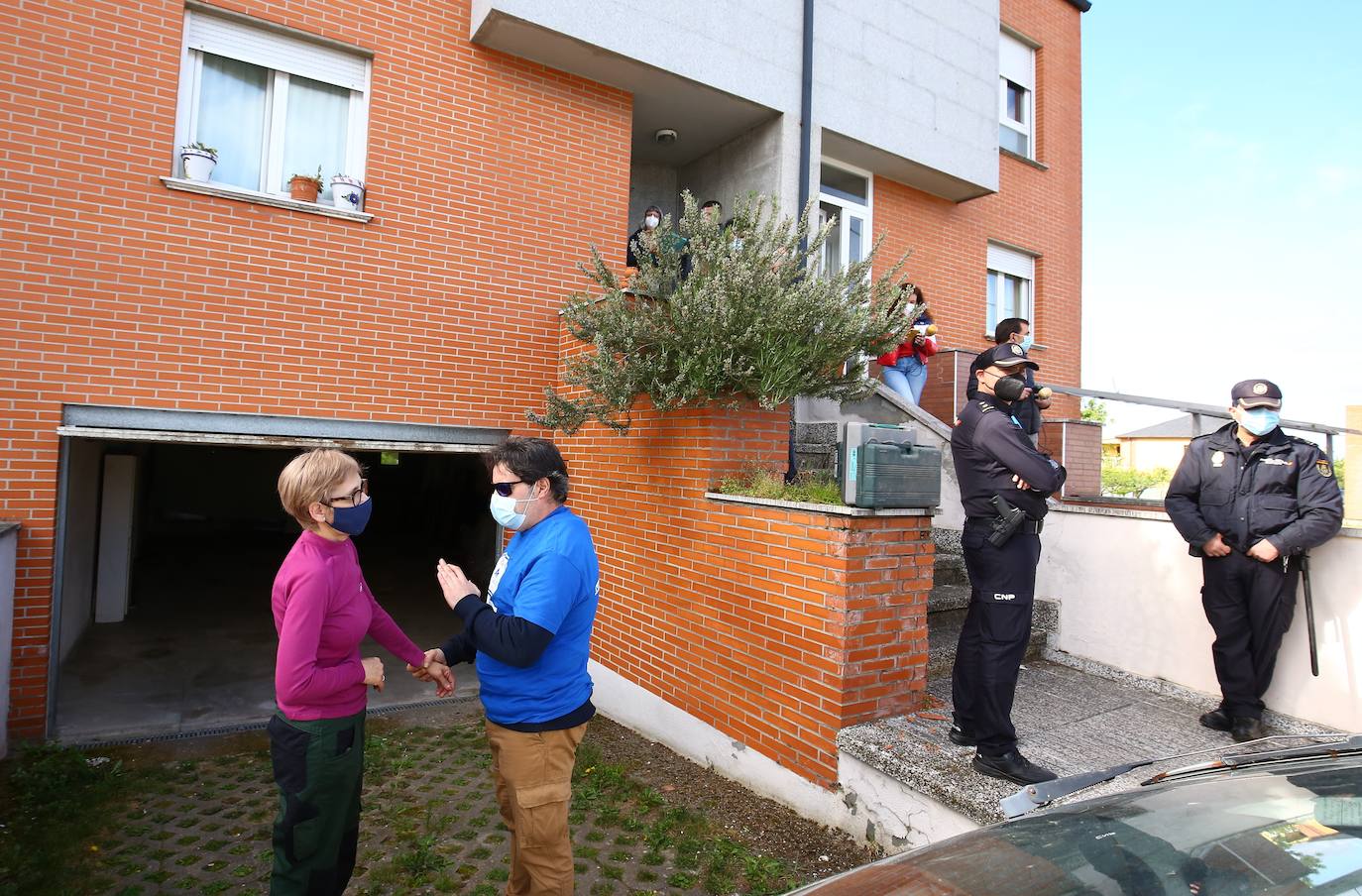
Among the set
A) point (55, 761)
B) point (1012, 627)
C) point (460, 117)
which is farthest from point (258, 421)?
point (1012, 627)

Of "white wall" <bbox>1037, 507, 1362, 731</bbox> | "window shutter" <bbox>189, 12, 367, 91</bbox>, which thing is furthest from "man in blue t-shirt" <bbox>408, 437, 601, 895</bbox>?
"window shutter" <bbox>189, 12, 367, 91</bbox>

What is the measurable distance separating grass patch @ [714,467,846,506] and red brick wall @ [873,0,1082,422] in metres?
5.84

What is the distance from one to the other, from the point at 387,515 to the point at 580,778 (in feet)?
48.7

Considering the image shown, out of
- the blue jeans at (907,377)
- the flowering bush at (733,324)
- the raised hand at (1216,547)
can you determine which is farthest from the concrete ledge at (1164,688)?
the blue jeans at (907,377)

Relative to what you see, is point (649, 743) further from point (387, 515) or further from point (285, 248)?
point (387, 515)

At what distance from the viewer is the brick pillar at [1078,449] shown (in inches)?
305

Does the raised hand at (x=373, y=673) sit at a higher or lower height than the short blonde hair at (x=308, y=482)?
lower

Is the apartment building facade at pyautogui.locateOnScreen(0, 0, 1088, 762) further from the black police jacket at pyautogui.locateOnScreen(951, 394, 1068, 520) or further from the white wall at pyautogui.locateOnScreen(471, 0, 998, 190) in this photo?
the black police jacket at pyautogui.locateOnScreen(951, 394, 1068, 520)

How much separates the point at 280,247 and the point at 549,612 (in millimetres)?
4603

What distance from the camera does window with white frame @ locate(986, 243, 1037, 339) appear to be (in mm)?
10914

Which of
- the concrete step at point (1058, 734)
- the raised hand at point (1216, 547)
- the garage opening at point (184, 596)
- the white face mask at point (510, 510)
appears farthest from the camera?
the garage opening at point (184, 596)

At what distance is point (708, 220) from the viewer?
4.76 meters

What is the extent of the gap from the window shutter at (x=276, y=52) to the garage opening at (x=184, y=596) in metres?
3.04

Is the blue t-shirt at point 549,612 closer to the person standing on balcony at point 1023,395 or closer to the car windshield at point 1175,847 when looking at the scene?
the car windshield at point 1175,847
